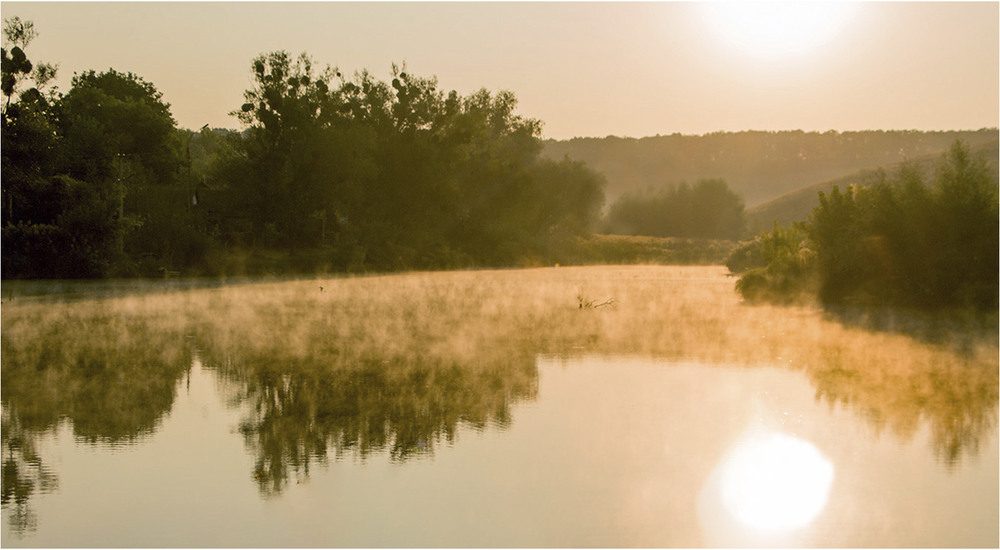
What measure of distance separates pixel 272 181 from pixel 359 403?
4109 centimetres

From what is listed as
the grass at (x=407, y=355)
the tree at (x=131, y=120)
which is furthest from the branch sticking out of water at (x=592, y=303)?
the tree at (x=131, y=120)

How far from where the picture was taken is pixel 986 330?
756 inches

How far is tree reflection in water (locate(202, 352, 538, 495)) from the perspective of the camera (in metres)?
8.54

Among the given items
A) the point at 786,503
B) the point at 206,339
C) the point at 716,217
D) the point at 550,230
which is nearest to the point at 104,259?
the point at 206,339

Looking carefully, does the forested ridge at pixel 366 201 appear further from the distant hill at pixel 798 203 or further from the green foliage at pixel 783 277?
the distant hill at pixel 798 203

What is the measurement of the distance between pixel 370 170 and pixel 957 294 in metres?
37.6

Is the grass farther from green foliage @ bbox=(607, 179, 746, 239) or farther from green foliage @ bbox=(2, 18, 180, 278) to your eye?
green foliage @ bbox=(607, 179, 746, 239)

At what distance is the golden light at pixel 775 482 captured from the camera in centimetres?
668

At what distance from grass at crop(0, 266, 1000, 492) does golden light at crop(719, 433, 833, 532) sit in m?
1.36

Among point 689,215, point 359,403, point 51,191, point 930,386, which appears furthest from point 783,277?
point 689,215

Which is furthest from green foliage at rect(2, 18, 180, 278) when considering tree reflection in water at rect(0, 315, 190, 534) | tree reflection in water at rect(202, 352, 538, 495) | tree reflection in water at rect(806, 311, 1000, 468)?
tree reflection in water at rect(806, 311, 1000, 468)

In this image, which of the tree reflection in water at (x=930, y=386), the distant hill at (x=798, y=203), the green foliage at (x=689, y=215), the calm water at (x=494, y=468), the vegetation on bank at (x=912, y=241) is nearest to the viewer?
the calm water at (x=494, y=468)

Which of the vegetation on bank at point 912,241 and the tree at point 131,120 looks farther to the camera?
the tree at point 131,120

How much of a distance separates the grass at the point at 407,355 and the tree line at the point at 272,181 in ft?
39.1
